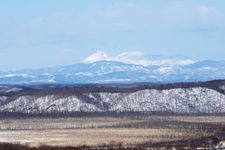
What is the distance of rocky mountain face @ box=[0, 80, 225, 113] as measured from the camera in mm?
124688

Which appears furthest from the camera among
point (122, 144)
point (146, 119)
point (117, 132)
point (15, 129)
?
point (146, 119)

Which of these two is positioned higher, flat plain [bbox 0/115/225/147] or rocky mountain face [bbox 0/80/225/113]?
rocky mountain face [bbox 0/80/225/113]

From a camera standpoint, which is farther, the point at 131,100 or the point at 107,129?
the point at 131,100

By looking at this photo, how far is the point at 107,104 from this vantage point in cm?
12862

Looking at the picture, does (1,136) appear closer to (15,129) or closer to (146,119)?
(15,129)

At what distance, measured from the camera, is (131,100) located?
12744cm

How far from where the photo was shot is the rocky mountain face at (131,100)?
125 m

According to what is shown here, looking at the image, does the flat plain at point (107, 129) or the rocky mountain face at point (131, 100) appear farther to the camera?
the rocky mountain face at point (131, 100)

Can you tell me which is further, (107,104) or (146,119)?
(107,104)

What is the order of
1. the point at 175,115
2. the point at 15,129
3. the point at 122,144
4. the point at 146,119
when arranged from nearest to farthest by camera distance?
the point at 122,144 → the point at 15,129 → the point at 146,119 → the point at 175,115

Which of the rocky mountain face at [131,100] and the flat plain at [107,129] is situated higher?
the rocky mountain face at [131,100]

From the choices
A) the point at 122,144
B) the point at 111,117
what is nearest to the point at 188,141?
the point at 122,144

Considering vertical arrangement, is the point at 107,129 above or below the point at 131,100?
below

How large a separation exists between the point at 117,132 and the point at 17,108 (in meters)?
49.1
